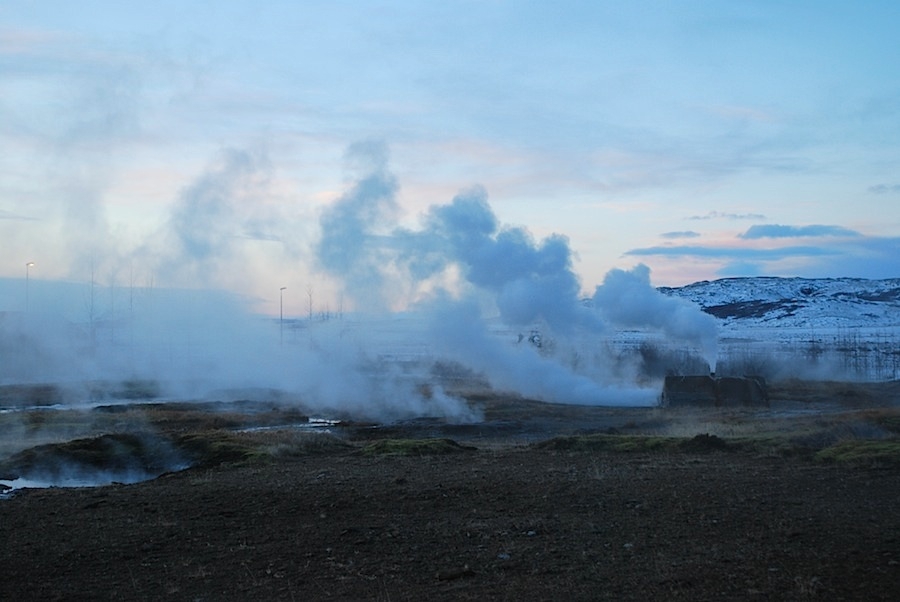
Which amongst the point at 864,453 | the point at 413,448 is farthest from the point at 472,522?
the point at 413,448

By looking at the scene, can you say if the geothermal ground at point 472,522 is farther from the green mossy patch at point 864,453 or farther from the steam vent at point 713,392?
the steam vent at point 713,392

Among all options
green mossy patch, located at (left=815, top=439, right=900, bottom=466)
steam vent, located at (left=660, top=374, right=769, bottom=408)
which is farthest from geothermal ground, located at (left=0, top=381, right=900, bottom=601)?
steam vent, located at (left=660, top=374, right=769, bottom=408)

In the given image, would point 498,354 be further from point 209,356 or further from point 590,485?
point 590,485

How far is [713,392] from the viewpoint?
192 feet

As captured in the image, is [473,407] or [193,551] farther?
[473,407]

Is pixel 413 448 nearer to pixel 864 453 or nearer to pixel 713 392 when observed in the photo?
pixel 864 453

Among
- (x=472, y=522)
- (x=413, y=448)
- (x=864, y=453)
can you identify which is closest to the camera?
(x=472, y=522)

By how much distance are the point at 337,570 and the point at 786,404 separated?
54.1m

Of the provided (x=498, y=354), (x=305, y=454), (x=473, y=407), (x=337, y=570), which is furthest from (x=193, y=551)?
(x=498, y=354)

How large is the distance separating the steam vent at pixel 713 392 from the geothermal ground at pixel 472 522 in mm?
25950

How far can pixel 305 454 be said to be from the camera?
1177 inches

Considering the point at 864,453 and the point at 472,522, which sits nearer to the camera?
the point at 472,522

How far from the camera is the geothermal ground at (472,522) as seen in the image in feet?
37.6

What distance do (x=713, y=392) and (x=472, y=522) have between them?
152 ft
